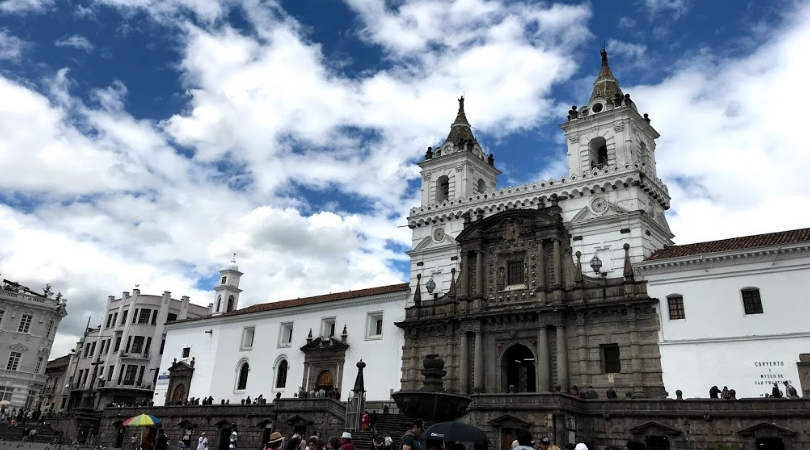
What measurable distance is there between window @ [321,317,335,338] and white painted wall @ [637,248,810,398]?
900 inches

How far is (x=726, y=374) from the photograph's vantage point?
2789 cm

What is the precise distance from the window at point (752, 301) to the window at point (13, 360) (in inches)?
2494

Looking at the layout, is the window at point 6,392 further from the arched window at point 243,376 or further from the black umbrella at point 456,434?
the black umbrella at point 456,434

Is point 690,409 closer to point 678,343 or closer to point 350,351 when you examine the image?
point 678,343

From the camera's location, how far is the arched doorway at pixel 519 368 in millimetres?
35312

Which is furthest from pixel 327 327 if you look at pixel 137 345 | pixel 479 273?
pixel 137 345

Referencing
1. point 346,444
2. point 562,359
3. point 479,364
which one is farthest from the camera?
point 479,364

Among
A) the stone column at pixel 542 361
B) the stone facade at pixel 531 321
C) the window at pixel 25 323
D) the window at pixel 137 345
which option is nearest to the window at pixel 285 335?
the stone facade at pixel 531 321

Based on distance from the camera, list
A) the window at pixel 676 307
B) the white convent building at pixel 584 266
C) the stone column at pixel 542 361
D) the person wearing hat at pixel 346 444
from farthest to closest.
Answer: the stone column at pixel 542 361, the window at pixel 676 307, the white convent building at pixel 584 266, the person wearing hat at pixel 346 444

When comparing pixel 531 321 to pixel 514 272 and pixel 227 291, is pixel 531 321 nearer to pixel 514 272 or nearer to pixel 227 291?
pixel 514 272

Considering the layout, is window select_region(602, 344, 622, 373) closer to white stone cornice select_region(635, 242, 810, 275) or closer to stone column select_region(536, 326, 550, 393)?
stone column select_region(536, 326, 550, 393)

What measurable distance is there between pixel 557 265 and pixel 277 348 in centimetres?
2259

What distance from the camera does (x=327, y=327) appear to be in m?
45.0

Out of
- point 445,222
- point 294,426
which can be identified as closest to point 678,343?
point 445,222
